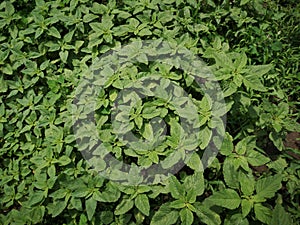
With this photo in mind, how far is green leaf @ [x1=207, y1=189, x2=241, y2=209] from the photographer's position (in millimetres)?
1488

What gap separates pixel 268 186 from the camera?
4.95 feet

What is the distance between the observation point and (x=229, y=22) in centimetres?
232

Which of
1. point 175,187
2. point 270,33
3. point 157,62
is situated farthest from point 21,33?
point 270,33

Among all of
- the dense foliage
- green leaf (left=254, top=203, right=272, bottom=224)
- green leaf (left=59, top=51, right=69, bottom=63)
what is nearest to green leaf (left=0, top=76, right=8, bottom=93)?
the dense foliage

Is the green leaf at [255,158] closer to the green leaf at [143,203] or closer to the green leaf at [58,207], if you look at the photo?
the green leaf at [143,203]

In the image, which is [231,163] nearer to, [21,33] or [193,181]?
[193,181]

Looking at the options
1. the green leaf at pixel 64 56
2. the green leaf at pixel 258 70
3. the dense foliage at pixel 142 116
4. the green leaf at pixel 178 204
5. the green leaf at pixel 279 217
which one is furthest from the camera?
the green leaf at pixel 64 56

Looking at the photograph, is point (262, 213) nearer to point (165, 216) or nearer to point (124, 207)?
point (165, 216)

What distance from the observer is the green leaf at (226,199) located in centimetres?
149

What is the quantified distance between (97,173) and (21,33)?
94 centimetres

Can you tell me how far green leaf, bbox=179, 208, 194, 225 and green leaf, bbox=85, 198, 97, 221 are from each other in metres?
0.38

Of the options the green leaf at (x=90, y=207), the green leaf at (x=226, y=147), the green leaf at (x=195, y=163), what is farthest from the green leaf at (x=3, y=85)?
the green leaf at (x=226, y=147)

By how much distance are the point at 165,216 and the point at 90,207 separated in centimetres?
33

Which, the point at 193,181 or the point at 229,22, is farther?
the point at 229,22
